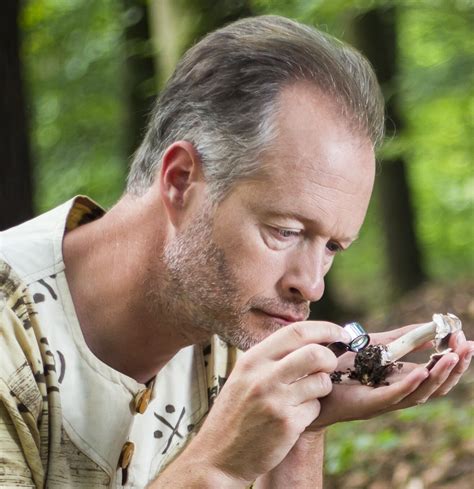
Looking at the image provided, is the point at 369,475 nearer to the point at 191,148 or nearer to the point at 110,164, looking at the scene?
the point at 191,148

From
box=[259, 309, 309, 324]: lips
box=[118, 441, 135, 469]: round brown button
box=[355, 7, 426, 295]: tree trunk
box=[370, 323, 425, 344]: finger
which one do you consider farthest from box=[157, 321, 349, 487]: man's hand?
box=[355, 7, 426, 295]: tree trunk

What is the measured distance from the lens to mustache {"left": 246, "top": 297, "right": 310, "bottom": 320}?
233 centimetres

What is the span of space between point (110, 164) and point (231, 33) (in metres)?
7.03

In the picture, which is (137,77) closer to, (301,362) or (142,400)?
(142,400)

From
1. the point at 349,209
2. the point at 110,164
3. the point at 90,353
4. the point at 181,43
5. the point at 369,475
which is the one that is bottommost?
the point at 110,164

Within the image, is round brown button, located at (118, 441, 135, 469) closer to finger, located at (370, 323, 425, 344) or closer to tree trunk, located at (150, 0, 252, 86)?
finger, located at (370, 323, 425, 344)

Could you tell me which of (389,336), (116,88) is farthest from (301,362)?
(116,88)

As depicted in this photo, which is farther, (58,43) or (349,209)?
(58,43)

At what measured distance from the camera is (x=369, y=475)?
200 inches

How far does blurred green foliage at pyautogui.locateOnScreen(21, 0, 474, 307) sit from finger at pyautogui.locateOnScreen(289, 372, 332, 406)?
336cm

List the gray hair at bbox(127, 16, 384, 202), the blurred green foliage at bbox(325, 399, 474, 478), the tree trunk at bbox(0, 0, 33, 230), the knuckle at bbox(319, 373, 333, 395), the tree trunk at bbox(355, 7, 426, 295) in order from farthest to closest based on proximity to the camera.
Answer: the tree trunk at bbox(355, 7, 426, 295)
the blurred green foliage at bbox(325, 399, 474, 478)
the tree trunk at bbox(0, 0, 33, 230)
the gray hair at bbox(127, 16, 384, 202)
the knuckle at bbox(319, 373, 333, 395)

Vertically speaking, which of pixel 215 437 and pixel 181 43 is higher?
pixel 215 437

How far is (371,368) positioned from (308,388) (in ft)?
0.92

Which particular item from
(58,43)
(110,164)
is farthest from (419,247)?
(58,43)
